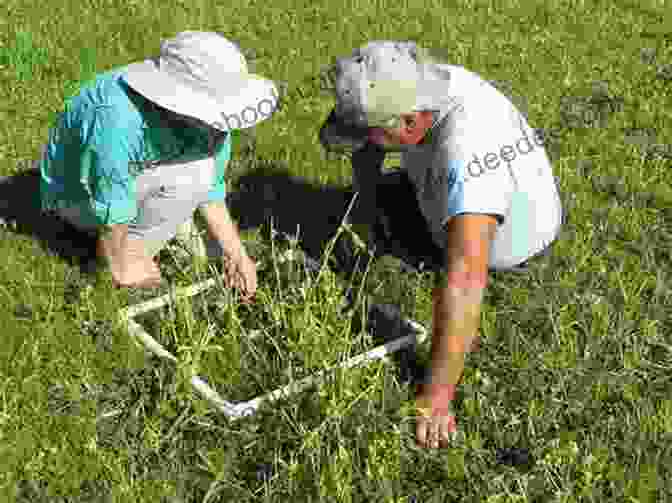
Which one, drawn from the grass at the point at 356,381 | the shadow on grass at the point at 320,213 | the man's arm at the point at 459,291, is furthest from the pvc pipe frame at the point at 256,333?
the shadow on grass at the point at 320,213

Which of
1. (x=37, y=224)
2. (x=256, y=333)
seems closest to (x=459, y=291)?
(x=256, y=333)

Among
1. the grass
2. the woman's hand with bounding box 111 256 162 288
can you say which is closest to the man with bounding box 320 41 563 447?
the grass

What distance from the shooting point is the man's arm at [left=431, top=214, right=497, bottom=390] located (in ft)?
10.3

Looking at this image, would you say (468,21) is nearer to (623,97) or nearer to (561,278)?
(623,97)

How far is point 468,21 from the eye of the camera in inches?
277

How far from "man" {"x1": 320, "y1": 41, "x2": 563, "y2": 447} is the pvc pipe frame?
0.22m

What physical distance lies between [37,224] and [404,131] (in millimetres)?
1997

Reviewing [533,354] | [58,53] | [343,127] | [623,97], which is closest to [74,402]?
[343,127]

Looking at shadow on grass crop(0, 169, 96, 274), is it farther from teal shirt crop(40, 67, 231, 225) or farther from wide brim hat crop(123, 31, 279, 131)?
wide brim hat crop(123, 31, 279, 131)

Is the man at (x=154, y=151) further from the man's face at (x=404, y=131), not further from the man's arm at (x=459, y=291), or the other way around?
the man's arm at (x=459, y=291)

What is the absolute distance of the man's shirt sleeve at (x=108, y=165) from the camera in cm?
363

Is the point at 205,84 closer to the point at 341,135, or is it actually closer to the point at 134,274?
the point at 341,135

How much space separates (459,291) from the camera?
3.13 m

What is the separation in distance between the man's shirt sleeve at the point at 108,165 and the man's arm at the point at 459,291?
125 cm
